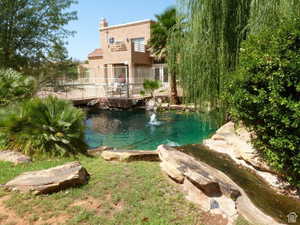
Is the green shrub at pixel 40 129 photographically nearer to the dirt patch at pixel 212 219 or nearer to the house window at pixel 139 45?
the dirt patch at pixel 212 219

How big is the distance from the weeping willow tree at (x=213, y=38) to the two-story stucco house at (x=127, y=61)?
12817 mm

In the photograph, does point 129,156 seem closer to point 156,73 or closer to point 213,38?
point 213,38

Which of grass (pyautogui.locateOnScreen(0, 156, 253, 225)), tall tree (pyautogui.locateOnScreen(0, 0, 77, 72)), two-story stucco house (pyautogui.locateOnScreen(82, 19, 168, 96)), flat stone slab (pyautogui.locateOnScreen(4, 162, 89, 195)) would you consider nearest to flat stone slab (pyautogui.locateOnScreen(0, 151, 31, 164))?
grass (pyautogui.locateOnScreen(0, 156, 253, 225))

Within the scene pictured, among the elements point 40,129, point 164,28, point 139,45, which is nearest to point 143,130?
point 40,129

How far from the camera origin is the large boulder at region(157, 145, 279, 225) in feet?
9.61

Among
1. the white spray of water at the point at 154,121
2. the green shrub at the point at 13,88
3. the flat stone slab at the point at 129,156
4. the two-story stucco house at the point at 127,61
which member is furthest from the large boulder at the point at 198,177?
the two-story stucco house at the point at 127,61

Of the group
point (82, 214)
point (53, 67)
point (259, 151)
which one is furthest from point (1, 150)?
point (53, 67)

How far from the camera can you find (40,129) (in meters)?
4.94

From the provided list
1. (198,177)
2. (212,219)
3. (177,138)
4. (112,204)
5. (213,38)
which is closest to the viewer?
(212,219)

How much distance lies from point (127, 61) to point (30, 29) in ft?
30.5

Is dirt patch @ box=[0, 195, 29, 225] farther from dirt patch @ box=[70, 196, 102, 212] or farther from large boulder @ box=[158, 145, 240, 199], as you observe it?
large boulder @ box=[158, 145, 240, 199]

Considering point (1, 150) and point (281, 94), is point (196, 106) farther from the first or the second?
point (1, 150)

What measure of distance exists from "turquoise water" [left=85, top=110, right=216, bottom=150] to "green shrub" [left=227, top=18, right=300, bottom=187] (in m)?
2.73

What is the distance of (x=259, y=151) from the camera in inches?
176
